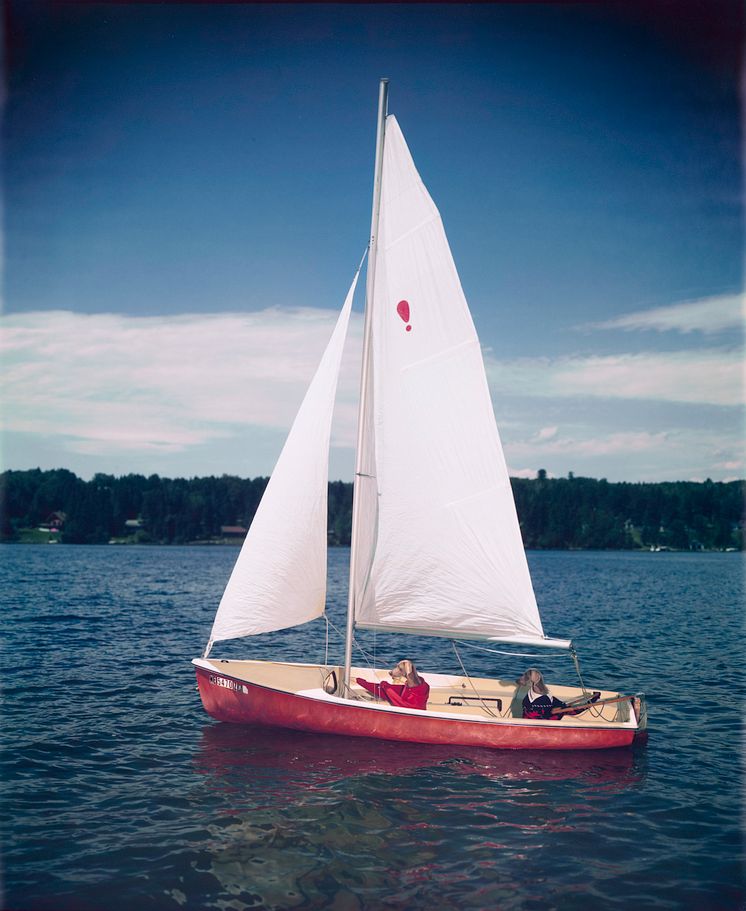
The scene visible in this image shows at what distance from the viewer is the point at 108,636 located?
29375mm

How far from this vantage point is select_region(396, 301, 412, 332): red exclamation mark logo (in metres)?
15.4

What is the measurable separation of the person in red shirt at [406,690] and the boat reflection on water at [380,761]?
84cm

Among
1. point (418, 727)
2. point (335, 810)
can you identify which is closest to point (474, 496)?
point (418, 727)

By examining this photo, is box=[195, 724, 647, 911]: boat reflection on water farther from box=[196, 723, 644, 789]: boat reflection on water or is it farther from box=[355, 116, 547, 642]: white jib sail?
box=[355, 116, 547, 642]: white jib sail

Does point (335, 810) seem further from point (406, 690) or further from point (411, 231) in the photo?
point (411, 231)

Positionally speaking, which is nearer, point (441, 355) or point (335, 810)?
point (335, 810)

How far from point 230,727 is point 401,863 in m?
7.21

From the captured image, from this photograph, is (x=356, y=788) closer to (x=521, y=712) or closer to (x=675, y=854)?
(x=521, y=712)

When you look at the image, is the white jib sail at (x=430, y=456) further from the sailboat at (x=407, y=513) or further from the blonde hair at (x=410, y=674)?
the blonde hair at (x=410, y=674)

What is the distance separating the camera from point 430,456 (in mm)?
15570

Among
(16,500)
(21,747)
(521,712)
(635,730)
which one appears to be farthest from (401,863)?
(16,500)

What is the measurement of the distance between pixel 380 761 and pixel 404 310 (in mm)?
9224

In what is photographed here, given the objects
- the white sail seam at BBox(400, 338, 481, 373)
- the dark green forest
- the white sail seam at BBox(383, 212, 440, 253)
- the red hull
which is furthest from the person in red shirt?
the dark green forest

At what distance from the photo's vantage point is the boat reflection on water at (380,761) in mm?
13734
